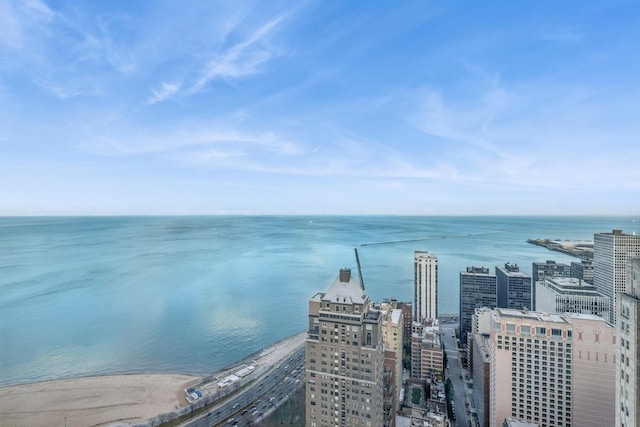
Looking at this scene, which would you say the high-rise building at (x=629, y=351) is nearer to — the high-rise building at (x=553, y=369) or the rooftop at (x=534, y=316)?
the high-rise building at (x=553, y=369)

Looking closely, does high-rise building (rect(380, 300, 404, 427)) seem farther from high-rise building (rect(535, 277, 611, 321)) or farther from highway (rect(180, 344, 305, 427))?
high-rise building (rect(535, 277, 611, 321))

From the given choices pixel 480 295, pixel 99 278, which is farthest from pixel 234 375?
pixel 99 278

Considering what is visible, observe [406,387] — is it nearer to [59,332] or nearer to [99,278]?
[59,332]

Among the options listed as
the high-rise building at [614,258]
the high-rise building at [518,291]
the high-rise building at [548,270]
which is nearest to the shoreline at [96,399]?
the high-rise building at [518,291]

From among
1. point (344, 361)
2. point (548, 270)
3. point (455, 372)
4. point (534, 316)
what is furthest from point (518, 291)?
point (344, 361)

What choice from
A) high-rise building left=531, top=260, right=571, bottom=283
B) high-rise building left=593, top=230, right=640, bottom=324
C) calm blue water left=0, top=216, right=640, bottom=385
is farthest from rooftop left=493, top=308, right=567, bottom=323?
high-rise building left=531, top=260, right=571, bottom=283

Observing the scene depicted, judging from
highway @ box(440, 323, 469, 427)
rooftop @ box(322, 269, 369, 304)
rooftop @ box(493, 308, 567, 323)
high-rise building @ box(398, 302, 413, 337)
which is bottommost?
highway @ box(440, 323, 469, 427)
